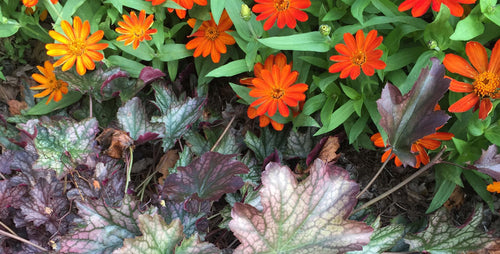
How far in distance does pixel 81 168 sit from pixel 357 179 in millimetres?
987

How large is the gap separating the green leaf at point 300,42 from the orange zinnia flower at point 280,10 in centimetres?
6

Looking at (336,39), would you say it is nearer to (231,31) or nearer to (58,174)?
(231,31)

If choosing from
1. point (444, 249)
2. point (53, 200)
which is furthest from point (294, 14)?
point (53, 200)

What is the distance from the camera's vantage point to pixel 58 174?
1438mm

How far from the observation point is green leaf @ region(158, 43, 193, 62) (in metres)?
1.73

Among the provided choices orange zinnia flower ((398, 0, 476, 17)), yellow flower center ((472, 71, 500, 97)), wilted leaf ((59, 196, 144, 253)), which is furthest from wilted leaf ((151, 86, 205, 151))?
yellow flower center ((472, 71, 500, 97))

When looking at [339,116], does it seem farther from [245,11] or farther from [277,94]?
[245,11]

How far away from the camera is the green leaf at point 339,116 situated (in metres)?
1.51

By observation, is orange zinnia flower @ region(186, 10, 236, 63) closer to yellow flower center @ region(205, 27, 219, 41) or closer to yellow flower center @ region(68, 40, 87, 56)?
yellow flower center @ region(205, 27, 219, 41)

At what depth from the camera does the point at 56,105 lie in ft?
6.05

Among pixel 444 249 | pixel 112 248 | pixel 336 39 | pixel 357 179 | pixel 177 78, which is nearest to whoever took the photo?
pixel 112 248

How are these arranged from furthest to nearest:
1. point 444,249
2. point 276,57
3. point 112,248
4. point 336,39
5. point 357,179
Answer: point 357,179, point 276,57, point 336,39, point 444,249, point 112,248

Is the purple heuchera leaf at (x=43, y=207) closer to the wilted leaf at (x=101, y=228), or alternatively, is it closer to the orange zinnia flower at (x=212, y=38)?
the wilted leaf at (x=101, y=228)

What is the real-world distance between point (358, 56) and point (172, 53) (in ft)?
2.36
